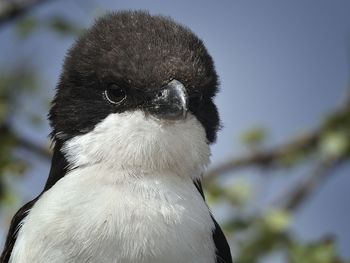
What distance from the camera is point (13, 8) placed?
20.2 ft

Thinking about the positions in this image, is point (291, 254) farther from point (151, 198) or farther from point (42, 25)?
point (42, 25)

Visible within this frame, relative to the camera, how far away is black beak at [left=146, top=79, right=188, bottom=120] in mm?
3525

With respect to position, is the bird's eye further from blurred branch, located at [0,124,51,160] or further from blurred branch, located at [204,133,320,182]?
blurred branch, located at [204,133,320,182]

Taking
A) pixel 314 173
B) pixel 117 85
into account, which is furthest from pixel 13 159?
pixel 314 173

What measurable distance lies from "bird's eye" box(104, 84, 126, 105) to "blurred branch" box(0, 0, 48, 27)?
2.70m

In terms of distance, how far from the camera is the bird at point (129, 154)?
334 cm

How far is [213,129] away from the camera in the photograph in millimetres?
3912

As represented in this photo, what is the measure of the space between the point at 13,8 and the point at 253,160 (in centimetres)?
224

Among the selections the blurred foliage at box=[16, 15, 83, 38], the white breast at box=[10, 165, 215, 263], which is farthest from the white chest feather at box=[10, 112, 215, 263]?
the blurred foliage at box=[16, 15, 83, 38]

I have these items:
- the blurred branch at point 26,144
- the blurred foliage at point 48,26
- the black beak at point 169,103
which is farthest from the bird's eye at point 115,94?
the blurred foliage at point 48,26

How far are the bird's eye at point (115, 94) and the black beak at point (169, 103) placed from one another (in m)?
0.13

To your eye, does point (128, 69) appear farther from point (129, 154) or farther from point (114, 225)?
point (114, 225)

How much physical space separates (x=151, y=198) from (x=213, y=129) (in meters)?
0.64

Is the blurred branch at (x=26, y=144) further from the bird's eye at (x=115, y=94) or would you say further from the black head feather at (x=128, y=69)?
the bird's eye at (x=115, y=94)
